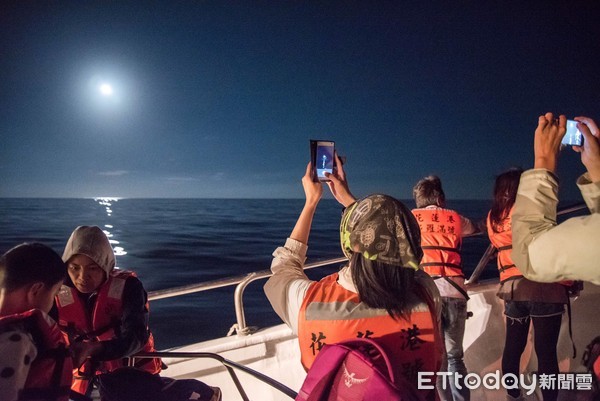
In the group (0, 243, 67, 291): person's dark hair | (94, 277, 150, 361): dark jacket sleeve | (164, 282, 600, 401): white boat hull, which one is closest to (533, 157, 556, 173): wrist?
(0, 243, 67, 291): person's dark hair

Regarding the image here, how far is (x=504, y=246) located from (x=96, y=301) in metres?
2.49

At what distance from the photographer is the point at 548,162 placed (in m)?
1.10

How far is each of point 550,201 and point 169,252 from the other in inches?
870

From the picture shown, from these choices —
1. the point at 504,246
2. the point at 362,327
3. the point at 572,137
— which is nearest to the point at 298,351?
the point at 504,246

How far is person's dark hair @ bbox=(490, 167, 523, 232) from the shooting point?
2.30 meters

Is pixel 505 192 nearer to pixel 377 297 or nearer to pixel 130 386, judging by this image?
pixel 377 297

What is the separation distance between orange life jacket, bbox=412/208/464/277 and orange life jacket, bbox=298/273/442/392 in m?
1.41

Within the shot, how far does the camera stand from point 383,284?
1.13 metres

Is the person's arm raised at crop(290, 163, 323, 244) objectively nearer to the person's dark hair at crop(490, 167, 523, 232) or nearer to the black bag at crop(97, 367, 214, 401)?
the black bag at crop(97, 367, 214, 401)

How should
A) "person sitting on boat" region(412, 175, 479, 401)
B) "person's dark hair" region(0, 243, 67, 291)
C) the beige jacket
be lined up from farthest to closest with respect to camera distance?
"person sitting on boat" region(412, 175, 479, 401), "person's dark hair" region(0, 243, 67, 291), the beige jacket

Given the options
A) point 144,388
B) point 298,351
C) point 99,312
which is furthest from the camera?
point 298,351

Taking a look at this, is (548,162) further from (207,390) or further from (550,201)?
(207,390)

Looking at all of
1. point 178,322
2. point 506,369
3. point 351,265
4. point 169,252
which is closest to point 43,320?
point 351,265

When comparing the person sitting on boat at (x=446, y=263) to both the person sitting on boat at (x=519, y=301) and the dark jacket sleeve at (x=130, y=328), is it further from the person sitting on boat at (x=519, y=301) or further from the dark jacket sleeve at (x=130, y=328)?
the dark jacket sleeve at (x=130, y=328)
